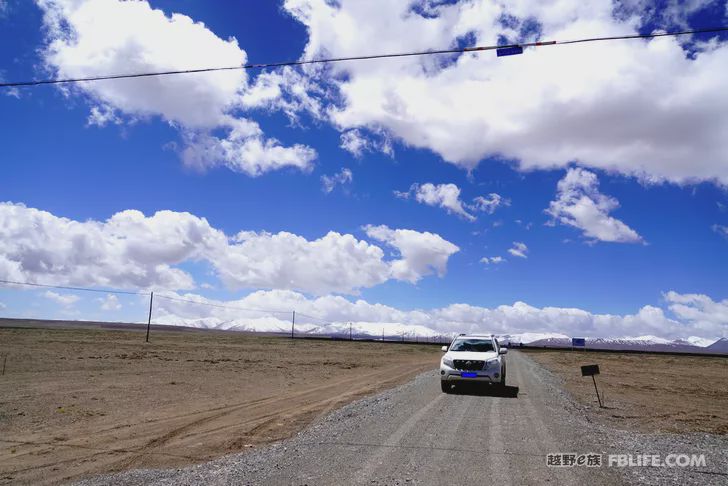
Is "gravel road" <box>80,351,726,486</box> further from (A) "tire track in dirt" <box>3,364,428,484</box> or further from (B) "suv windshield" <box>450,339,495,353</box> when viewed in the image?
(B) "suv windshield" <box>450,339,495,353</box>

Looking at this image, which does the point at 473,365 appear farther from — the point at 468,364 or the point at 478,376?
the point at 478,376

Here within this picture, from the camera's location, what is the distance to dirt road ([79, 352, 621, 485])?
23.6 feet

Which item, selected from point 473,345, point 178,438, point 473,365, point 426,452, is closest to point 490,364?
point 473,365

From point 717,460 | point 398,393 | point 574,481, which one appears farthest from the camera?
point 398,393

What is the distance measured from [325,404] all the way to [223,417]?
3.77 m

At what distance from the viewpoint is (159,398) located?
17281 millimetres

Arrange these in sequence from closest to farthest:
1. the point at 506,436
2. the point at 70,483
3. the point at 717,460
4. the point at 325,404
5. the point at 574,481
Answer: the point at 574,481 < the point at 70,483 < the point at 717,460 < the point at 506,436 < the point at 325,404

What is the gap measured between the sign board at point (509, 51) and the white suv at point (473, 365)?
37.0 feet

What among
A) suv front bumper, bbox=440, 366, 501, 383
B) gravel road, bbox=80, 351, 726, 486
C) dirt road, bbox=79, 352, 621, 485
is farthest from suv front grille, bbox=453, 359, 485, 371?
dirt road, bbox=79, 352, 621, 485

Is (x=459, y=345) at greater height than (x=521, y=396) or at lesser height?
greater

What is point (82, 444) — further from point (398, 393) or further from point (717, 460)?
point (717, 460)

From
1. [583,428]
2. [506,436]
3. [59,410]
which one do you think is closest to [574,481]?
[506,436]

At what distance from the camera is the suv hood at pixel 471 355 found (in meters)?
17.1

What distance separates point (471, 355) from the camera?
17.4 m
